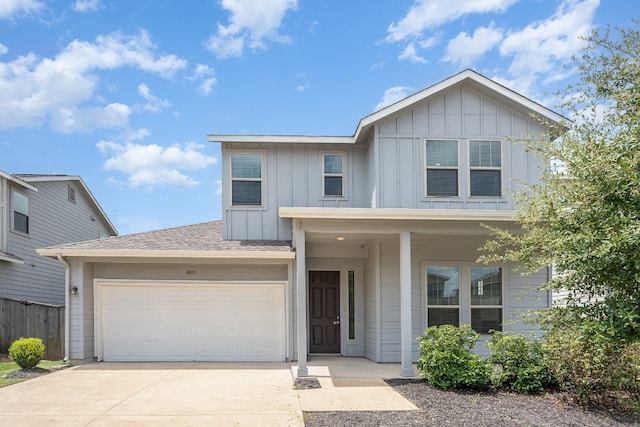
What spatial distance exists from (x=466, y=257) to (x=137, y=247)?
7.31m

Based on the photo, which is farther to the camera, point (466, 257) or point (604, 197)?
point (466, 257)

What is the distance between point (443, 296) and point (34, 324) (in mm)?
9911

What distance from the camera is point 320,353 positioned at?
478 inches

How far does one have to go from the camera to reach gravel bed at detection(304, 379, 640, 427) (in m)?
6.28

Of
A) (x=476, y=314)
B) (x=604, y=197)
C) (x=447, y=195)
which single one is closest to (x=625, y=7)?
(x=604, y=197)

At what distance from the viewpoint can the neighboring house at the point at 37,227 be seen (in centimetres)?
1433

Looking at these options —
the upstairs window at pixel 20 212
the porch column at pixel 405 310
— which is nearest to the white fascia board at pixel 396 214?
the porch column at pixel 405 310

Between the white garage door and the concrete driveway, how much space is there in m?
0.88

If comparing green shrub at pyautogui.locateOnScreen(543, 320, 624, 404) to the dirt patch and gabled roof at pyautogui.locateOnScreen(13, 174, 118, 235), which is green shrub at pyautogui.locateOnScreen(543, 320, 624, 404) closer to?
the dirt patch

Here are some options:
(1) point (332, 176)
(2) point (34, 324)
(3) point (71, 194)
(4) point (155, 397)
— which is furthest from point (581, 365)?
(3) point (71, 194)

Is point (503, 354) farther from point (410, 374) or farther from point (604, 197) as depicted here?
point (604, 197)

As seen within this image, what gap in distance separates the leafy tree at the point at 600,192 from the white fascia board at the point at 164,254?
19.2 feet

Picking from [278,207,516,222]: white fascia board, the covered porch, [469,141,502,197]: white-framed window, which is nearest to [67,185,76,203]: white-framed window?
the covered porch

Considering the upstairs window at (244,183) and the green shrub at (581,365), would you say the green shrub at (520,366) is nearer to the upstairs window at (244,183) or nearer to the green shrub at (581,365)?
the green shrub at (581,365)
